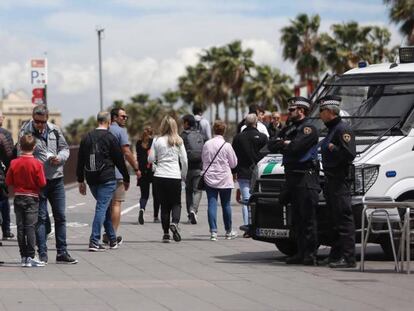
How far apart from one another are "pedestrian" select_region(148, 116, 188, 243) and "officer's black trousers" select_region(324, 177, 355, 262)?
3.58 m

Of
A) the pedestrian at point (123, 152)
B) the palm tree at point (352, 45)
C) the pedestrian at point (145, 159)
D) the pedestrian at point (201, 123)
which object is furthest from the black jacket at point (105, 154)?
the palm tree at point (352, 45)

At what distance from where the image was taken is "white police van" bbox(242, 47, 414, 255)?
1256 cm

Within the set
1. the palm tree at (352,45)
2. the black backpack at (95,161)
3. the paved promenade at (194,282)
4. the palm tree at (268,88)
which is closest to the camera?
the paved promenade at (194,282)

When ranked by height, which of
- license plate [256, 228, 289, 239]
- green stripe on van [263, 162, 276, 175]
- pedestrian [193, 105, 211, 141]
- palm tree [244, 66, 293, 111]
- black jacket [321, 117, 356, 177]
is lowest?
license plate [256, 228, 289, 239]

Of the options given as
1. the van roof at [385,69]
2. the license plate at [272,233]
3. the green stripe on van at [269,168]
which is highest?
the van roof at [385,69]

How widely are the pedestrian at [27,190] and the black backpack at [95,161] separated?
1.68 metres

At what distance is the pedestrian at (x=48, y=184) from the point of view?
42.2 ft

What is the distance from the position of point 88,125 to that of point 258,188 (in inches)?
5738

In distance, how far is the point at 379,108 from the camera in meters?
13.5

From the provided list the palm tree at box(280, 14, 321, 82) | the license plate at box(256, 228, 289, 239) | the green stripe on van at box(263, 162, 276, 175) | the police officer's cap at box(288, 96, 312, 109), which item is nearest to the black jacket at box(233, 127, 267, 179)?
the green stripe on van at box(263, 162, 276, 175)

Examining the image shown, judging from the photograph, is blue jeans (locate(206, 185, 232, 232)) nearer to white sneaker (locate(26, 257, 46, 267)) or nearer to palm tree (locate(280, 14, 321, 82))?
white sneaker (locate(26, 257, 46, 267))

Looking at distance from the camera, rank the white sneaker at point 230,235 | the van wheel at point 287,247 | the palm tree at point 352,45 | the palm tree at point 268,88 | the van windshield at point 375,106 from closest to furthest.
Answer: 1. the van windshield at point 375,106
2. the van wheel at point 287,247
3. the white sneaker at point 230,235
4. the palm tree at point 352,45
5. the palm tree at point 268,88

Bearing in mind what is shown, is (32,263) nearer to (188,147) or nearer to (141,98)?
(188,147)

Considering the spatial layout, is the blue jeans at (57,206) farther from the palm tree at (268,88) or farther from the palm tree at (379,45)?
the palm tree at (268,88)
